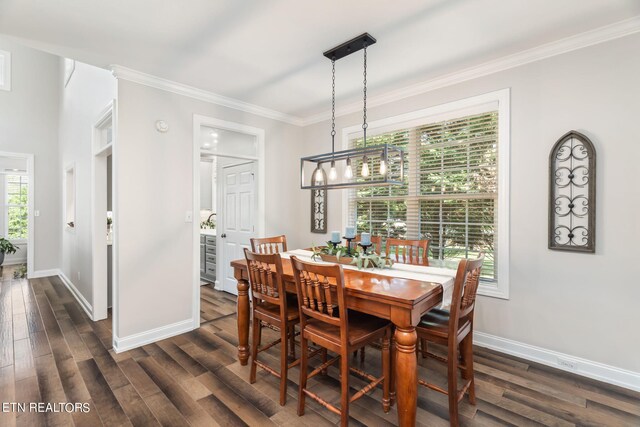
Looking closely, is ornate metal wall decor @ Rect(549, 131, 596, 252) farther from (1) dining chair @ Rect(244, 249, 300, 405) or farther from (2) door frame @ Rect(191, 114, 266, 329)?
(2) door frame @ Rect(191, 114, 266, 329)

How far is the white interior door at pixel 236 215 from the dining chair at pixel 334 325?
Answer: 2464 millimetres

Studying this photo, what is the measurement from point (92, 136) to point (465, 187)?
14.4 feet

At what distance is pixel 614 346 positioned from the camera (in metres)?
2.31

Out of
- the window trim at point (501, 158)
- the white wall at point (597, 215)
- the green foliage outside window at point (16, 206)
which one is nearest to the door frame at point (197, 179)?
the window trim at point (501, 158)

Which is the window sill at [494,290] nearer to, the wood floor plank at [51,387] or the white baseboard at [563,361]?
the white baseboard at [563,361]

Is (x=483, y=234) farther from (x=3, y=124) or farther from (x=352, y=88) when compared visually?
(x=3, y=124)

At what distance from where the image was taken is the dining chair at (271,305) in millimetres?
2084

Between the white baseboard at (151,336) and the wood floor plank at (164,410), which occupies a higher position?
the white baseboard at (151,336)

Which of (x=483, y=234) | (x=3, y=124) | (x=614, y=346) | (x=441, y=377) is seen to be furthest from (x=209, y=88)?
(x=3, y=124)

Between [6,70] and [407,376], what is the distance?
8325mm

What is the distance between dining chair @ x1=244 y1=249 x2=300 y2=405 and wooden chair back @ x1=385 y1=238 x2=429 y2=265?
1080 mm

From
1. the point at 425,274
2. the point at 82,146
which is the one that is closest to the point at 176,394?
the point at 425,274

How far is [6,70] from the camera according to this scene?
5719mm

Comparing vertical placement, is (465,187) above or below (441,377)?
above
